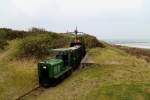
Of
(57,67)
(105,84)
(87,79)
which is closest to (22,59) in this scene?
(57,67)

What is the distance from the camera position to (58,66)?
2400cm

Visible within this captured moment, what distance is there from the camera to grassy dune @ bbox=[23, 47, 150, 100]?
784 inches

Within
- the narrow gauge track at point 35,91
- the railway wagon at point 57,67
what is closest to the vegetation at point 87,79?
the narrow gauge track at point 35,91

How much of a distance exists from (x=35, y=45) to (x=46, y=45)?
60.1 inches

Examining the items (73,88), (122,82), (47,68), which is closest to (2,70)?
(47,68)

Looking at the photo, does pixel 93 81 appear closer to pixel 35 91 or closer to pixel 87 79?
pixel 87 79

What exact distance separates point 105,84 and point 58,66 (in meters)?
4.19

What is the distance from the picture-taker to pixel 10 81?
25094 millimetres

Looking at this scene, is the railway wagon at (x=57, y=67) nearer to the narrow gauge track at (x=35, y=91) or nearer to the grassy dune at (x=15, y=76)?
the narrow gauge track at (x=35, y=91)

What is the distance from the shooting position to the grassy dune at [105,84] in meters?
19.9

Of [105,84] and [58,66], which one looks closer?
[105,84]

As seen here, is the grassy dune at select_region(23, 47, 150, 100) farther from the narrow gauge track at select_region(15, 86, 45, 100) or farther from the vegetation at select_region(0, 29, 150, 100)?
the narrow gauge track at select_region(15, 86, 45, 100)

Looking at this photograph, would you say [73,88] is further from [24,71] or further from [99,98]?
[24,71]

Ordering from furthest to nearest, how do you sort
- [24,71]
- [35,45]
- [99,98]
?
[35,45]
[24,71]
[99,98]
